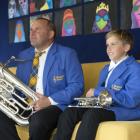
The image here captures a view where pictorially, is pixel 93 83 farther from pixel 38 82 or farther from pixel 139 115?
pixel 139 115

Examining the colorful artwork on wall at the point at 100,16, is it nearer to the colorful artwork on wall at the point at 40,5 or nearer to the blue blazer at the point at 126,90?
the colorful artwork on wall at the point at 40,5

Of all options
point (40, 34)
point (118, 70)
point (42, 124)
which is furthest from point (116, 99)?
point (40, 34)

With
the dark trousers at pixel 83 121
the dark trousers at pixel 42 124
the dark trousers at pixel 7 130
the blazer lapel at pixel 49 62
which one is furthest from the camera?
the blazer lapel at pixel 49 62

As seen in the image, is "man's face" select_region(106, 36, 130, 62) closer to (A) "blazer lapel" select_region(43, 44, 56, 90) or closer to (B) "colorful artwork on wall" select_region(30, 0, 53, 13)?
(A) "blazer lapel" select_region(43, 44, 56, 90)

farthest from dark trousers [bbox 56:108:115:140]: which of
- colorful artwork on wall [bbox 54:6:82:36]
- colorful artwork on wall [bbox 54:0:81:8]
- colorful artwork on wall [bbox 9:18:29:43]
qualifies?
colorful artwork on wall [bbox 9:18:29:43]

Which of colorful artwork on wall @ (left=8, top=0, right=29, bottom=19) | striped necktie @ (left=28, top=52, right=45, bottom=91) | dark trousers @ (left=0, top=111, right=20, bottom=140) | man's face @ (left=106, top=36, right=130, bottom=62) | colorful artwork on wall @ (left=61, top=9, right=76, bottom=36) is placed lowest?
dark trousers @ (left=0, top=111, right=20, bottom=140)

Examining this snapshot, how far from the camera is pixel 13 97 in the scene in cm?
323

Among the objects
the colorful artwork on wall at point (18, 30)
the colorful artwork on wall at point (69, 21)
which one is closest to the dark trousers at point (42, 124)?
the colorful artwork on wall at point (69, 21)

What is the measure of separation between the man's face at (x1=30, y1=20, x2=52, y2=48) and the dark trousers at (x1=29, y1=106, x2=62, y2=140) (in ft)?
2.19

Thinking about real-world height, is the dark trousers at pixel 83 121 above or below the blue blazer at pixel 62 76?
below

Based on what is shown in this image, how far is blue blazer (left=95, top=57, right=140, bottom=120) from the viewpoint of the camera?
2.74m

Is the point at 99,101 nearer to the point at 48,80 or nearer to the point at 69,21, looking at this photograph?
the point at 48,80

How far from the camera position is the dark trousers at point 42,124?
2.90m

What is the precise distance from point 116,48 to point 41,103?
705 mm
